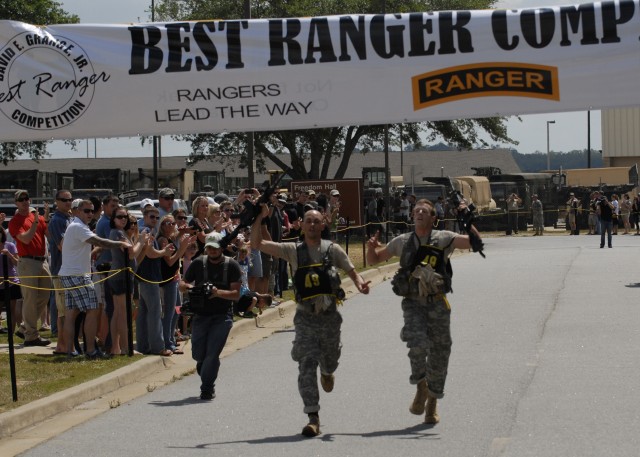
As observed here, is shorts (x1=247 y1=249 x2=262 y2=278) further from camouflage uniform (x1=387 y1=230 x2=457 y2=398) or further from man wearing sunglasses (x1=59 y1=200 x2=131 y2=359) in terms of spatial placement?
camouflage uniform (x1=387 y1=230 x2=457 y2=398)

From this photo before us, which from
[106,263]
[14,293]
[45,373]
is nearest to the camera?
[45,373]

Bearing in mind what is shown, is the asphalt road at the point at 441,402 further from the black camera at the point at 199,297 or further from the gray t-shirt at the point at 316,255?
the gray t-shirt at the point at 316,255

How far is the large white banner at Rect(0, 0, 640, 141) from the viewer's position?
7.76 metres

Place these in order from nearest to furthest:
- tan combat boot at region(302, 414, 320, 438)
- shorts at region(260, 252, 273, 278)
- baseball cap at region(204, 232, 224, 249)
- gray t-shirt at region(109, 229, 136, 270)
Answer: tan combat boot at region(302, 414, 320, 438), baseball cap at region(204, 232, 224, 249), gray t-shirt at region(109, 229, 136, 270), shorts at region(260, 252, 273, 278)

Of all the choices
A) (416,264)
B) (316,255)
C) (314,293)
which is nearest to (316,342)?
(314,293)

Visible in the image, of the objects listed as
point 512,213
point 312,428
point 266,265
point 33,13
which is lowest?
point 312,428

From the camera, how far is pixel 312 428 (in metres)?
8.66

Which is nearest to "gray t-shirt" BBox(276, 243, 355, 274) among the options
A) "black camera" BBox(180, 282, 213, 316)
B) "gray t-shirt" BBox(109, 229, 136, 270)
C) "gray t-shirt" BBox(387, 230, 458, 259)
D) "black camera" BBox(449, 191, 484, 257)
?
"gray t-shirt" BBox(387, 230, 458, 259)

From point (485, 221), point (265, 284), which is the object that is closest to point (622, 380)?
point (265, 284)

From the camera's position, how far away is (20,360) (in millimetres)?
12992

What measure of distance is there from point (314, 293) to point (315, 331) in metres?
0.31

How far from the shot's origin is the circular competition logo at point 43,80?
8141 mm

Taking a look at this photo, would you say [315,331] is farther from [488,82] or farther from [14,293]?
[14,293]

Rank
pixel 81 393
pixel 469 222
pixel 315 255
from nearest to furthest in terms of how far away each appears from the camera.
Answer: pixel 469 222
pixel 315 255
pixel 81 393
